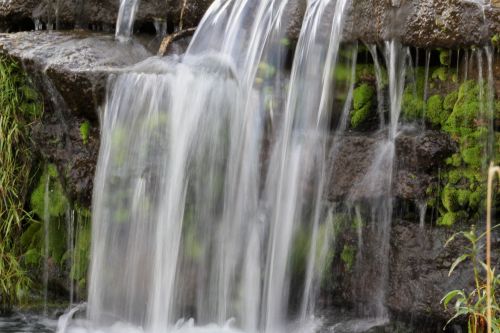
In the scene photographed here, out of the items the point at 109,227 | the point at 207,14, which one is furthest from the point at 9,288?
the point at 207,14

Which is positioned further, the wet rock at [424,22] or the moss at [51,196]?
the moss at [51,196]

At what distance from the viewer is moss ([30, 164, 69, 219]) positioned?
6.53 m

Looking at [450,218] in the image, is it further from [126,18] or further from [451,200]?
[126,18]

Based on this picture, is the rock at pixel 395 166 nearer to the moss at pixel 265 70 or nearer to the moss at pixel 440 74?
the moss at pixel 440 74

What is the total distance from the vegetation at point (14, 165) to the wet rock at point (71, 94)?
129mm

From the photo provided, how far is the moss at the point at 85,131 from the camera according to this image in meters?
6.22

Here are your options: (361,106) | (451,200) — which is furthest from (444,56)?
(451,200)

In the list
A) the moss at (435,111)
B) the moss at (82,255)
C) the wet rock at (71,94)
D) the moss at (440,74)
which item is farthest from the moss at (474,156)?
the moss at (82,255)

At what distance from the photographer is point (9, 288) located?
641 centimetres

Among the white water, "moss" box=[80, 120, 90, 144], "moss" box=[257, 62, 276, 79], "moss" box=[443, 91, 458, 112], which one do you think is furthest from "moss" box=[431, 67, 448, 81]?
"moss" box=[80, 120, 90, 144]

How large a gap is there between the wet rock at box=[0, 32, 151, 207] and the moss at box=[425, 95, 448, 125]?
238 centimetres

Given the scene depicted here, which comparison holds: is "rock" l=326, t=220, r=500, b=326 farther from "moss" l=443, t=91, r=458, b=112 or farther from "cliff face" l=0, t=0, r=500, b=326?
"moss" l=443, t=91, r=458, b=112

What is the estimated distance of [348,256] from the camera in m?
5.48

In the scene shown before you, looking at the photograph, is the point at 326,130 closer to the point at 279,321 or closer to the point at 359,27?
the point at 359,27
